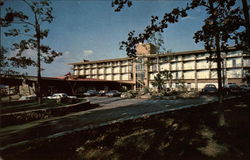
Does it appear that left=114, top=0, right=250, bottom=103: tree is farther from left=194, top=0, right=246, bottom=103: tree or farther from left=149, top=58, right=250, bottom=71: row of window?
left=149, top=58, right=250, bottom=71: row of window

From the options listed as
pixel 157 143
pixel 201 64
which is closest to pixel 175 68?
pixel 201 64

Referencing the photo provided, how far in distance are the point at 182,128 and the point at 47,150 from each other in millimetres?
5514

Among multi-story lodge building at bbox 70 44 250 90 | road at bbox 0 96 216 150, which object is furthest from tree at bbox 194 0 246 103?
multi-story lodge building at bbox 70 44 250 90

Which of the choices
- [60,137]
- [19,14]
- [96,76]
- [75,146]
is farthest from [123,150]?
[96,76]

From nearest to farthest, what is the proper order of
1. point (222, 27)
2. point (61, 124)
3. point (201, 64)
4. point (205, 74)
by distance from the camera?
point (222, 27) < point (61, 124) < point (205, 74) < point (201, 64)

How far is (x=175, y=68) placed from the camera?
137ft

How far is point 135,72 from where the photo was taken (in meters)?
46.2

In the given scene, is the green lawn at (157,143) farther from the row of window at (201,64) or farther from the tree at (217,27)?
the row of window at (201,64)

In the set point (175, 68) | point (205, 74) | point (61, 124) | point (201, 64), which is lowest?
point (61, 124)

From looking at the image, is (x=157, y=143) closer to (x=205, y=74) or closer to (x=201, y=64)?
(x=205, y=74)

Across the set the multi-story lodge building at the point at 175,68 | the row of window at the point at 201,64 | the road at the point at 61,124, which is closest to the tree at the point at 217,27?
the road at the point at 61,124

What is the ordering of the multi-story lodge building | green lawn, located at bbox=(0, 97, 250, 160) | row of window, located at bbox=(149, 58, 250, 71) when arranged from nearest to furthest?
green lawn, located at bbox=(0, 97, 250, 160), row of window, located at bbox=(149, 58, 250, 71), the multi-story lodge building

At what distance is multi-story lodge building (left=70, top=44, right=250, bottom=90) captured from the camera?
34094 mm

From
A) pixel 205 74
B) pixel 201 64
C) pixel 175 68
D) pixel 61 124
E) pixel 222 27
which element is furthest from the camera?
pixel 175 68
